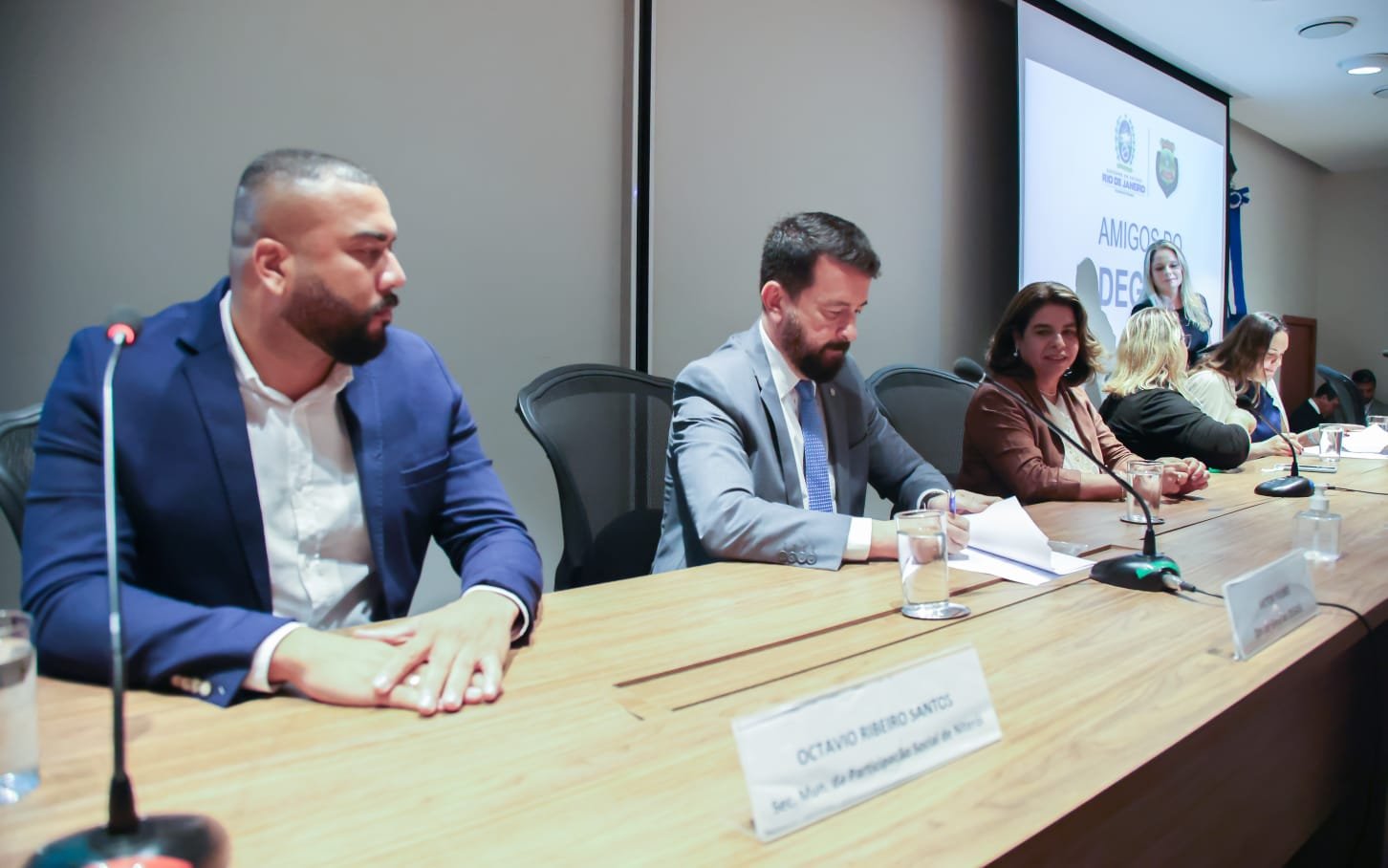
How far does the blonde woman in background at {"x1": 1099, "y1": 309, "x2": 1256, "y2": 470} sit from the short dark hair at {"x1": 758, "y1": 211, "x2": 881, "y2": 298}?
174 cm

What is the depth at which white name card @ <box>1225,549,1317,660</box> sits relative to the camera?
1.06 metres

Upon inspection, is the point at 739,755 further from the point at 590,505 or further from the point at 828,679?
the point at 590,505

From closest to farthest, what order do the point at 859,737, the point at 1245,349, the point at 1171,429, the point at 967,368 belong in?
1. the point at 859,737
2. the point at 967,368
3. the point at 1171,429
4. the point at 1245,349

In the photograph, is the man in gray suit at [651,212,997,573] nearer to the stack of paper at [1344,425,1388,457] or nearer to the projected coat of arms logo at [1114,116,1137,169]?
the stack of paper at [1344,425,1388,457]

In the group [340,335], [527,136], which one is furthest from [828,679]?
[527,136]

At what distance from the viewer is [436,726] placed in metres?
→ 0.83

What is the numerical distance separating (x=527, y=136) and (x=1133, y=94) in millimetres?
3817

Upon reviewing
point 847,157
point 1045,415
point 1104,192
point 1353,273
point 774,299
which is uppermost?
point 1353,273

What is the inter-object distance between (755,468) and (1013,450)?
0.92m

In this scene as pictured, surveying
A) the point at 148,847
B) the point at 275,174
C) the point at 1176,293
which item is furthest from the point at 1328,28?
the point at 148,847

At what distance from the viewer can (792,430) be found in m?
1.88

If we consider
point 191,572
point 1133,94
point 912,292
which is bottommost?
point 191,572

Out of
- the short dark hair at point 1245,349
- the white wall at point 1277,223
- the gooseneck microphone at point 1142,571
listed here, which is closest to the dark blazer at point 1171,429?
the short dark hair at point 1245,349

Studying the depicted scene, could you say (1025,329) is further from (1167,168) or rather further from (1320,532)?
(1167,168)
